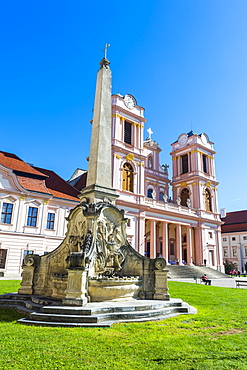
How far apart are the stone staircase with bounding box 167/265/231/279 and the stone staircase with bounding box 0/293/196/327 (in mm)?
22302

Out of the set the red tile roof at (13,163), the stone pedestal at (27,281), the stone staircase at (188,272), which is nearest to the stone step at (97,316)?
the stone pedestal at (27,281)

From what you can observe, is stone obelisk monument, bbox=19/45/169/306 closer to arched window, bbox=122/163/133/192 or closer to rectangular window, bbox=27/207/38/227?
rectangular window, bbox=27/207/38/227

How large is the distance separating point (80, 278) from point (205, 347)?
3621 mm

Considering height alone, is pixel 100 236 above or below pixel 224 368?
above

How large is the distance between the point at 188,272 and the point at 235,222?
35234mm

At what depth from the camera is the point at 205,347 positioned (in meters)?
4.85

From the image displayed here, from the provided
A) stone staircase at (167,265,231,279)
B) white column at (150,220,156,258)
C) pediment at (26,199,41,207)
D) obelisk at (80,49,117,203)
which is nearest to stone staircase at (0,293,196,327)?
obelisk at (80,49,117,203)

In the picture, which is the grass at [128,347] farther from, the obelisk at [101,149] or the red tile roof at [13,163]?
the red tile roof at [13,163]

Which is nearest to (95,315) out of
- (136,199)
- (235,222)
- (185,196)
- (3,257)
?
(3,257)

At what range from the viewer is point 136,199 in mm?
34781

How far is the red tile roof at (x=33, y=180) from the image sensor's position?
26.2 meters

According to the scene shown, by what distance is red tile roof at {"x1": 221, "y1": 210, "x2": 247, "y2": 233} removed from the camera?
60438mm

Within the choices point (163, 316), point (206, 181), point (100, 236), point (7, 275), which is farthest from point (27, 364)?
point (206, 181)

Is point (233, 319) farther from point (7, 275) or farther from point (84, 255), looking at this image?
point (7, 275)
